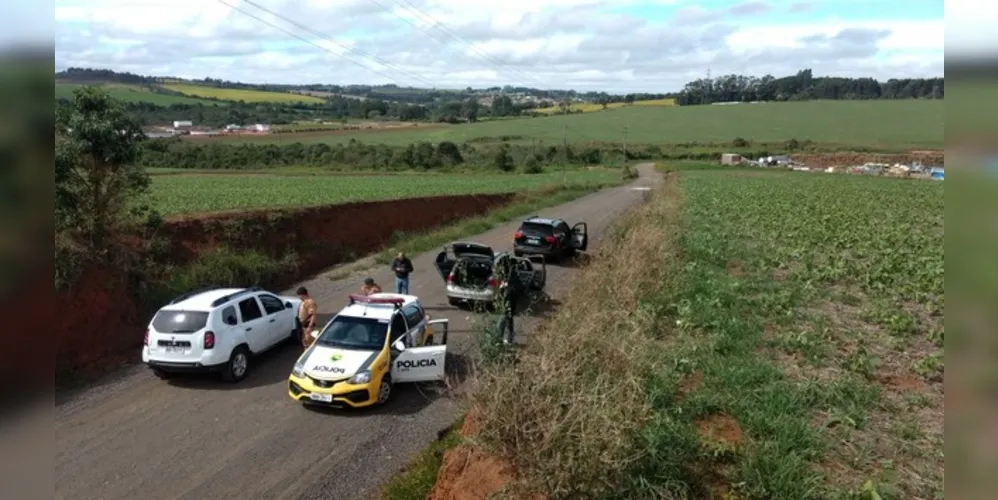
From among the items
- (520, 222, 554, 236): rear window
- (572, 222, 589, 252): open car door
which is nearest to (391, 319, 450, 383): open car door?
(520, 222, 554, 236): rear window

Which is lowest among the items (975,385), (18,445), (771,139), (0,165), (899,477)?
(899,477)

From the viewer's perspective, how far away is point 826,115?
129125mm

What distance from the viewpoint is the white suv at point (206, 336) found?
13.2 meters

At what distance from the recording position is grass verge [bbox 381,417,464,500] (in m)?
9.51

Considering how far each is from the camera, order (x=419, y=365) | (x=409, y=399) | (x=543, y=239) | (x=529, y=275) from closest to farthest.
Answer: (x=419, y=365) → (x=409, y=399) → (x=529, y=275) → (x=543, y=239)

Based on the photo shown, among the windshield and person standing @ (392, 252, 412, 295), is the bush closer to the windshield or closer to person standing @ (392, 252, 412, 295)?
person standing @ (392, 252, 412, 295)

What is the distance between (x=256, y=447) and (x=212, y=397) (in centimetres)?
265

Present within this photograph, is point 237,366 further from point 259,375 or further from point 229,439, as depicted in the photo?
point 229,439

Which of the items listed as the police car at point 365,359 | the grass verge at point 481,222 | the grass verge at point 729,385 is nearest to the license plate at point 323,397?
the police car at point 365,359

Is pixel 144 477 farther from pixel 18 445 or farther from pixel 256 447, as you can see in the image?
pixel 18 445

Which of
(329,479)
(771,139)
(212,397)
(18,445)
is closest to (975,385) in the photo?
(18,445)

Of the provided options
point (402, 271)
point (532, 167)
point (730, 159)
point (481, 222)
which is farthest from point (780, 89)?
point (402, 271)

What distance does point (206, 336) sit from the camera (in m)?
13.3

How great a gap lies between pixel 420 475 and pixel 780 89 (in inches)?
6975
